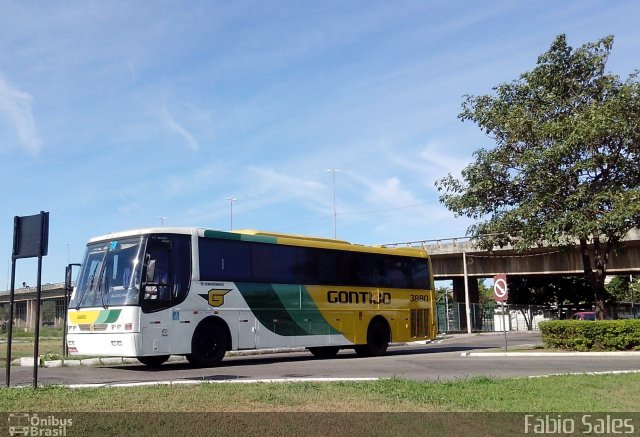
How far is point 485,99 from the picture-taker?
23.4 metres

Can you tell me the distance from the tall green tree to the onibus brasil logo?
17.0 meters

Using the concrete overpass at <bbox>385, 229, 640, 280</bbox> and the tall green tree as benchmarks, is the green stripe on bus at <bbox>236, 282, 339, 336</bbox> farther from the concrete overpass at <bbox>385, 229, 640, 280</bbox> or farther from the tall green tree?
the concrete overpass at <bbox>385, 229, 640, 280</bbox>

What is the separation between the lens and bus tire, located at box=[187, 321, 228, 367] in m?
16.2

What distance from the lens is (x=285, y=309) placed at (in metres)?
18.5

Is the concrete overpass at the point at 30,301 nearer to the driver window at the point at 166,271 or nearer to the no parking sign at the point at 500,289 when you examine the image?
the no parking sign at the point at 500,289

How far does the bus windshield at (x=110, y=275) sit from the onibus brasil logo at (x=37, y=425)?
26.2ft

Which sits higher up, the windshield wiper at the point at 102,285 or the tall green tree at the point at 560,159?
the tall green tree at the point at 560,159

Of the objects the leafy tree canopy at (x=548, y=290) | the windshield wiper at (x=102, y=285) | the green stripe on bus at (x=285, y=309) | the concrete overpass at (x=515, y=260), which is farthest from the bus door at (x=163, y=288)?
the leafy tree canopy at (x=548, y=290)

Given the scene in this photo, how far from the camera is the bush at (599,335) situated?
1986 centimetres

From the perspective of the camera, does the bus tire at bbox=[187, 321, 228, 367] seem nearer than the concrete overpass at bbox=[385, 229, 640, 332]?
Yes

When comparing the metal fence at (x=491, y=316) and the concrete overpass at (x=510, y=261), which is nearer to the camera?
the concrete overpass at (x=510, y=261)

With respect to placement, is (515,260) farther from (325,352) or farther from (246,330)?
(246,330)

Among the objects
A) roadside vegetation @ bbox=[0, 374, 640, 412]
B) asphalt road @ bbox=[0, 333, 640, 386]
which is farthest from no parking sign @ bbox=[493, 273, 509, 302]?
roadside vegetation @ bbox=[0, 374, 640, 412]

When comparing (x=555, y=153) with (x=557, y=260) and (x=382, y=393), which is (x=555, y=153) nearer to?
(x=382, y=393)
